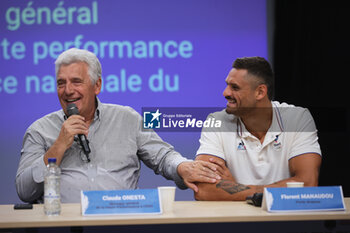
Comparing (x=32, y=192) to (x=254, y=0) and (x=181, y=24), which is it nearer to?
(x=181, y=24)

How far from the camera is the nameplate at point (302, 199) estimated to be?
6.08ft

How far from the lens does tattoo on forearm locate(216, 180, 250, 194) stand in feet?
7.80

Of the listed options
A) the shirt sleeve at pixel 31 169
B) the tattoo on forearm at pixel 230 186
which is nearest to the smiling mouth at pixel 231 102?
the tattoo on forearm at pixel 230 186

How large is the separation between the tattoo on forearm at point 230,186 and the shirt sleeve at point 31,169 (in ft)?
3.07

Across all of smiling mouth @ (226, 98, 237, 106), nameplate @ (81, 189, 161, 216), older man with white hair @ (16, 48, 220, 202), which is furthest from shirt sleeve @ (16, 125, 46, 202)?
smiling mouth @ (226, 98, 237, 106)

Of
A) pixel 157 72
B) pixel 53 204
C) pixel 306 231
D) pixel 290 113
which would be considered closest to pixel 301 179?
pixel 290 113

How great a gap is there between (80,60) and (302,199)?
1.59 metres

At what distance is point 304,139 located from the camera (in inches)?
106

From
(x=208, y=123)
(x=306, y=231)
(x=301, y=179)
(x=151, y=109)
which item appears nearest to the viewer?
(x=306, y=231)

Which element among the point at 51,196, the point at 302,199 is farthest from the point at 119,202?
the point at 302,199

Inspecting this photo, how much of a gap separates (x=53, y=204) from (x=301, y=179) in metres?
1.32

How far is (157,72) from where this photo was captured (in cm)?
380

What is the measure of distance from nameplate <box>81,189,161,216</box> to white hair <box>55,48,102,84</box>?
120cm

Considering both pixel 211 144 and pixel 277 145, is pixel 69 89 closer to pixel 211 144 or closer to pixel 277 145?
pixel 211 144
